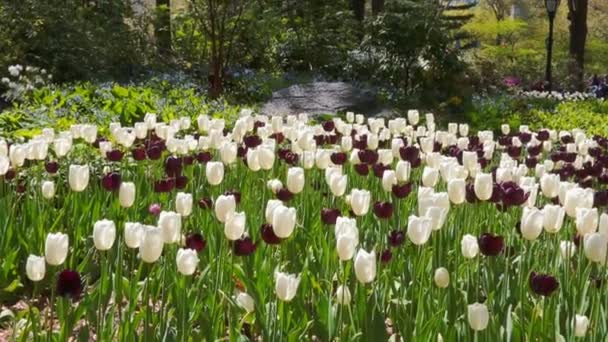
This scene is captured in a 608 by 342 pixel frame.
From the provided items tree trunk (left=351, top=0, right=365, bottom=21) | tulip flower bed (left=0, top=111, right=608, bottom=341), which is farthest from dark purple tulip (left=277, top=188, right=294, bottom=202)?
tree trunk (left=351, top=0, right=365, bottom=21)

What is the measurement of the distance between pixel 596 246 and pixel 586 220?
0.65 ft

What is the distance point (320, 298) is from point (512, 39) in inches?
1367

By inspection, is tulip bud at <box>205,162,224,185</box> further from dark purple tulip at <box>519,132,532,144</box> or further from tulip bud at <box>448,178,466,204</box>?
dark purple tulip at <box>519,132,532,144</box>

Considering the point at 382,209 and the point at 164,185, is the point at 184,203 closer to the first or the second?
the point at 164,185

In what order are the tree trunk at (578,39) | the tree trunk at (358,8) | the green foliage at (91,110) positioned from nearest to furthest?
the green foliage at (91,110) → the tree trunk at (358,8) → the tree trunk at (578,39)

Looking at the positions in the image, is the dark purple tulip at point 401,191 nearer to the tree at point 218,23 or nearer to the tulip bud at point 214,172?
the tulip bud at point 214,172

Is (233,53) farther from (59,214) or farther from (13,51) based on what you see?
(59,214)

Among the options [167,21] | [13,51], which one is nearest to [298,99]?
[13,51]

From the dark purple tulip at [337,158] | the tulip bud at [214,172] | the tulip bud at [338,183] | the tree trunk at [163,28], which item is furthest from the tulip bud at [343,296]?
the tree trunk at [163,28]

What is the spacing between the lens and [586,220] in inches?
102

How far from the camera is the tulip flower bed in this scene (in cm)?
238

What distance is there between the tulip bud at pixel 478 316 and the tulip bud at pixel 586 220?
636 millimetres

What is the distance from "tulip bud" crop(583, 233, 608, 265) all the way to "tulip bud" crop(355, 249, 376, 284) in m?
0.65

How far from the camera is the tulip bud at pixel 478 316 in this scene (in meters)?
2.14
